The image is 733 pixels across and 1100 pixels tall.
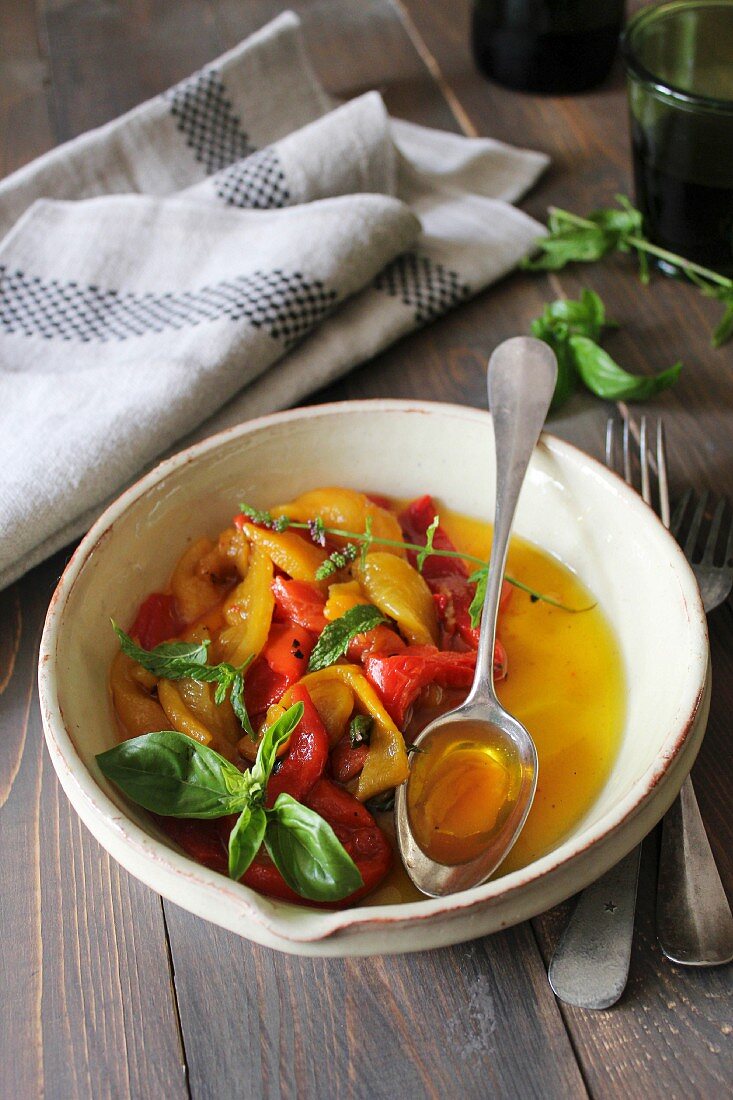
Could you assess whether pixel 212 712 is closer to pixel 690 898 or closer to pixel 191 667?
pixel 191 667

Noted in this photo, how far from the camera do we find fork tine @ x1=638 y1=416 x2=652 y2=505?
165 cm

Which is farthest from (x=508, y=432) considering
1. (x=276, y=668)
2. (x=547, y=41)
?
(x=547, y=41)

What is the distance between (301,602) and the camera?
1351 millimetres

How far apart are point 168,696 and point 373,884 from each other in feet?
1.10

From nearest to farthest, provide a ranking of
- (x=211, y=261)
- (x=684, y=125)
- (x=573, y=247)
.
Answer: (x=684, y=125) < (x=211, y=261) < (x=573, y=247)

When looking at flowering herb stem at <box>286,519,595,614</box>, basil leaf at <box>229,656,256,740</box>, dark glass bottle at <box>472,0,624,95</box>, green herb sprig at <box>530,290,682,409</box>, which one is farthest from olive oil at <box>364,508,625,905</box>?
dark glass bottle at <box>472,0,624,95</box>

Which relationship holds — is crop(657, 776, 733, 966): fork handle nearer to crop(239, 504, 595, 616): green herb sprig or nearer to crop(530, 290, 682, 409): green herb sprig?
crop(239, 504, 595, 616): green herb sprig

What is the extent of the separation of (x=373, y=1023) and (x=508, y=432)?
29.7 inches

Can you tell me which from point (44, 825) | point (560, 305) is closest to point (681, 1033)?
point (44, 825)

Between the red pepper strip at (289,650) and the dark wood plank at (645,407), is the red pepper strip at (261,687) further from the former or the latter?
the dark wood plank at (645,407)

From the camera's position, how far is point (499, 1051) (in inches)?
42.0

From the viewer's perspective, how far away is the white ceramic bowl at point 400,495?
0.98 metres

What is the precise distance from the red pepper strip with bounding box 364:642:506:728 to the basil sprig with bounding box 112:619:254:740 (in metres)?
0.16

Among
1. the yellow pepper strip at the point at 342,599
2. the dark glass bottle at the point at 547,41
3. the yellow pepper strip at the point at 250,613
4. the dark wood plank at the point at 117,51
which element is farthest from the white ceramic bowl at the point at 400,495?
the dark wood plank at the point at 117,51
